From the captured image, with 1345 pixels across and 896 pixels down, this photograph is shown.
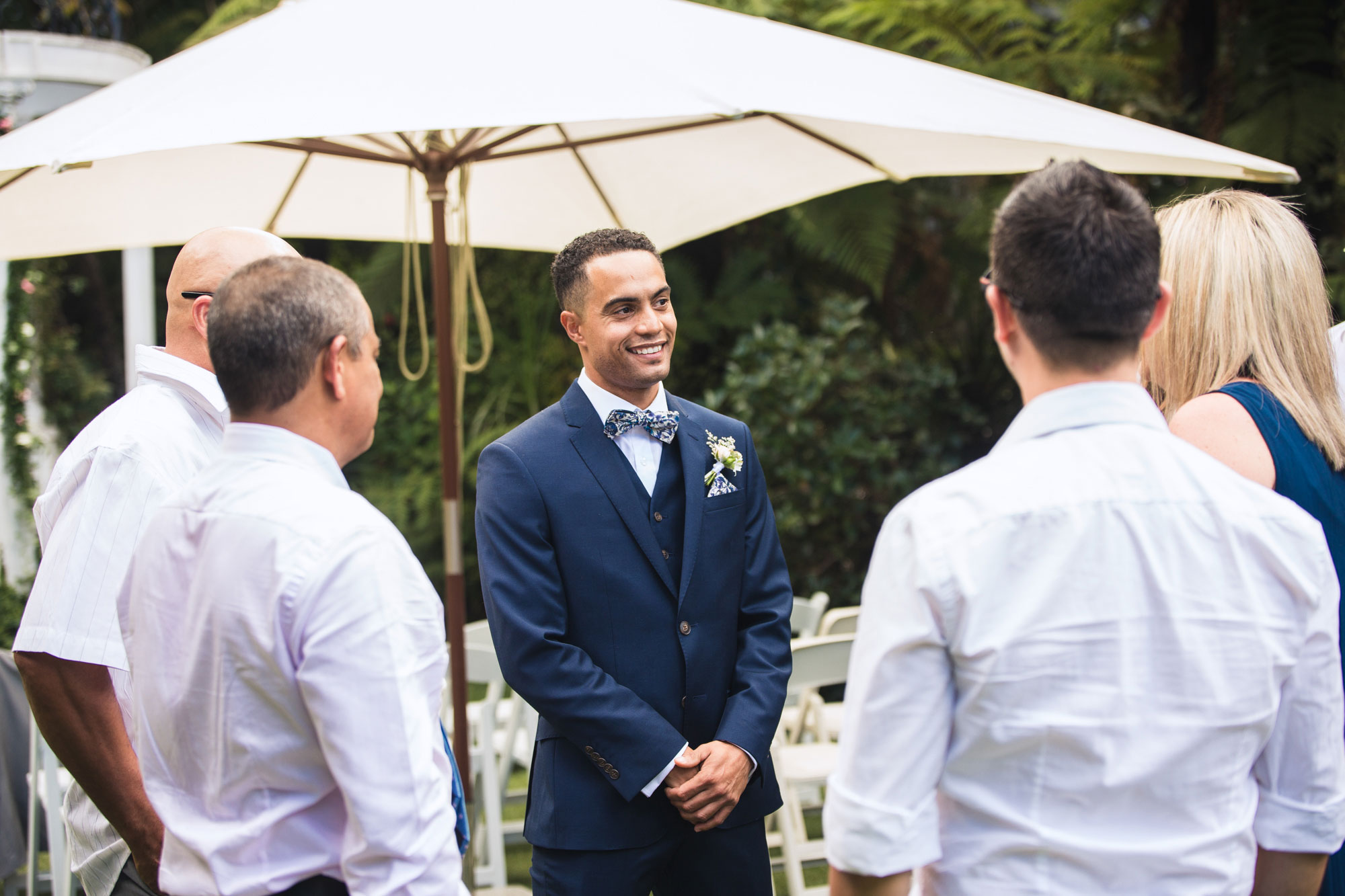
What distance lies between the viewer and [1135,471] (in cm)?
140

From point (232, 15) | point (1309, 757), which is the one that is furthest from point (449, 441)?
point (232, 15)

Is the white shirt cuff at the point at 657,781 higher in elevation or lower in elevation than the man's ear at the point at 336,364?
lower

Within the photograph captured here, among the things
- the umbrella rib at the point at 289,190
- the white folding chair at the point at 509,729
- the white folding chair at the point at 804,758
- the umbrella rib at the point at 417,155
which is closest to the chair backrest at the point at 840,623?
the white folding chair at the point at 804,758

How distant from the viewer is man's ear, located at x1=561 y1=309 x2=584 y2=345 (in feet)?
8.99

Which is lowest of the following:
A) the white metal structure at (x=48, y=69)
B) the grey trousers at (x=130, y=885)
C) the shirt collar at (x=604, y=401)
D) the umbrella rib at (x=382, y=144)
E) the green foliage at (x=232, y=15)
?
the grey trousers at (x=130, y=885)

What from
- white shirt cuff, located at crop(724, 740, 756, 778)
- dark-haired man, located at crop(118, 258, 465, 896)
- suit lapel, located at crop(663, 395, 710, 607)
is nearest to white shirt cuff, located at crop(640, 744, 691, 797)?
white shirt cuff, located at crop(724, 740, 756, 778)

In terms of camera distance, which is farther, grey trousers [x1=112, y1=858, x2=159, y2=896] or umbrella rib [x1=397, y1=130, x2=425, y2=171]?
umbrella rib [x1=397, y1=130, x2=425, y2=171]

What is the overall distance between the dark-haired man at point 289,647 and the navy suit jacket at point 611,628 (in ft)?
2.49

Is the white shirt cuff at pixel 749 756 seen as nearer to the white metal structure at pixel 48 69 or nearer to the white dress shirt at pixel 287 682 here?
the white dress shirt at pixel 287 682

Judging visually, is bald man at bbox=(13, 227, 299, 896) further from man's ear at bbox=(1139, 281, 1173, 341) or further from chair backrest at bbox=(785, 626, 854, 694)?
chair backrest at bbox=(785, 626, 854, 694)

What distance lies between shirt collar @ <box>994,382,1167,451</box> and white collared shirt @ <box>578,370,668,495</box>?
52.1 inches

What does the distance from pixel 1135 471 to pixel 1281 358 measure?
36.5 inches

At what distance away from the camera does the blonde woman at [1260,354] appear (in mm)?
2037

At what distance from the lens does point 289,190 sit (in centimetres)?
415
